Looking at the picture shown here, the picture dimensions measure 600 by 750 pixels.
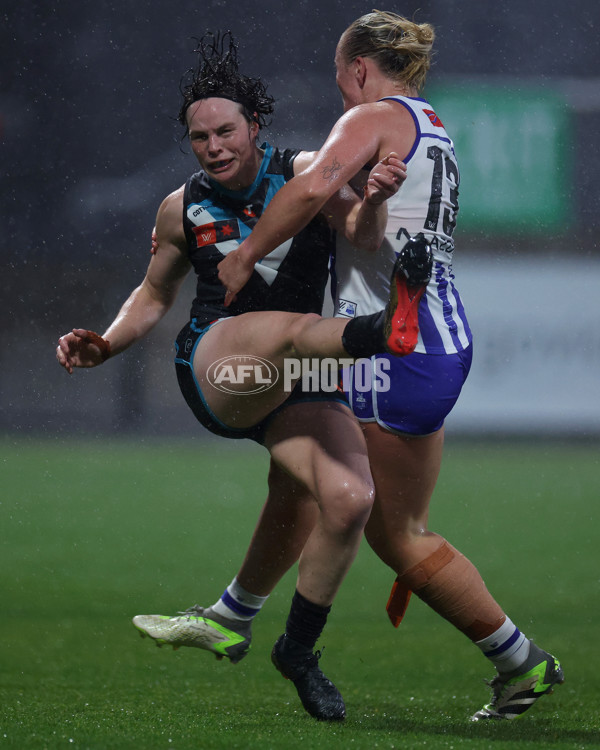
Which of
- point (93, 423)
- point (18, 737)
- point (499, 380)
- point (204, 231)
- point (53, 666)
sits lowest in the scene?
point (93, 423)

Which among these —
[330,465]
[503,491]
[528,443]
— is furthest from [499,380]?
[330,465]

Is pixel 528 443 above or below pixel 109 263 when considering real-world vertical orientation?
below

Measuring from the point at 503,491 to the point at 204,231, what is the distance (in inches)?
232

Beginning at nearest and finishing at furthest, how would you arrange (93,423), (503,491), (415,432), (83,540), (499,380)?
(415,432)
(83,540)
(503,491)
(499,380)
(93,423)

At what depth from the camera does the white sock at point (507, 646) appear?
8.62ft

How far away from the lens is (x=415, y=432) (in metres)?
2.50

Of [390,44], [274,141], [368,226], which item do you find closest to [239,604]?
[368,226]

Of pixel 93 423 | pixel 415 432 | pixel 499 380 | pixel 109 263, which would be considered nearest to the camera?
pixel 415 432

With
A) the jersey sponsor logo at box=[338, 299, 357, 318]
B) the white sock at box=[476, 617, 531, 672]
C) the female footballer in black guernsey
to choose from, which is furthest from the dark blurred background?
the white sock at box=[476, 617, 531, 672]

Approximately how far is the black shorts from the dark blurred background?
23.4 feet

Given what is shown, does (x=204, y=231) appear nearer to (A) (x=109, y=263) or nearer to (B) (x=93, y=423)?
(B) (x=93, y=423)

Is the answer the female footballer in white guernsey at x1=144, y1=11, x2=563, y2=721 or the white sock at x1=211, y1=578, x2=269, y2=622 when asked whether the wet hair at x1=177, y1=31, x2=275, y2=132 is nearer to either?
the female footballer in white guernsey at x1=144, y1=11, x2=563, y2=721

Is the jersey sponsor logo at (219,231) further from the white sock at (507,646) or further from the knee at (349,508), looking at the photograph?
the white sock at (507,646)

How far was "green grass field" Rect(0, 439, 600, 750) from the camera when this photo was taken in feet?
8.22
